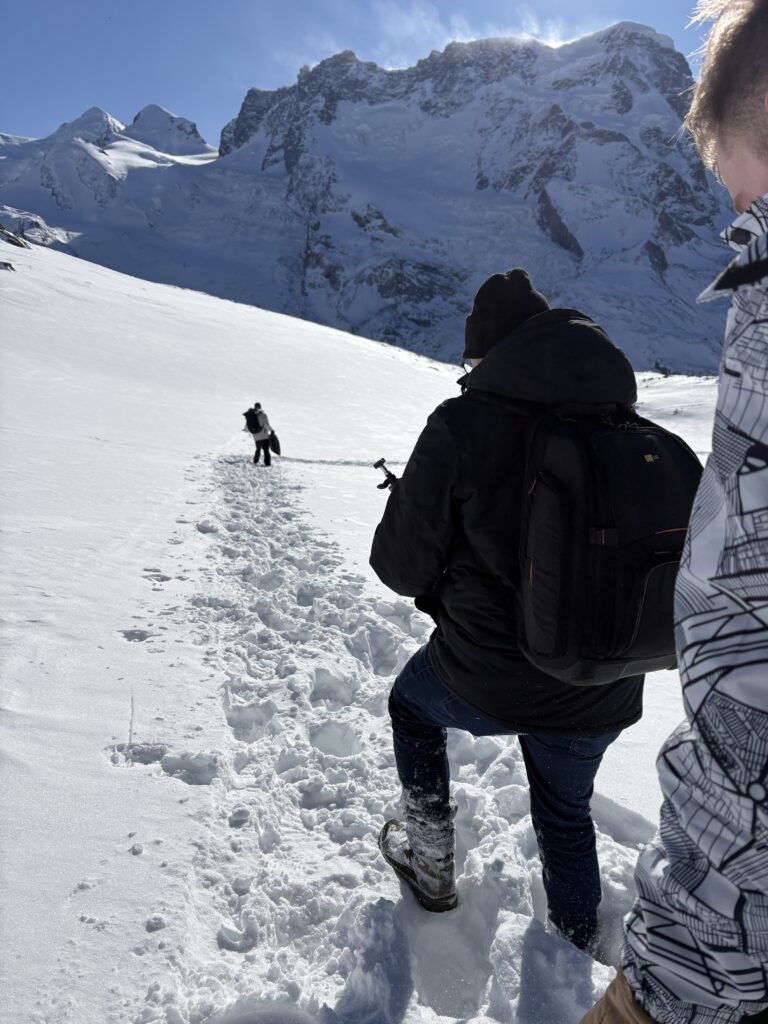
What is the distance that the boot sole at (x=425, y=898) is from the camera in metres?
2.19

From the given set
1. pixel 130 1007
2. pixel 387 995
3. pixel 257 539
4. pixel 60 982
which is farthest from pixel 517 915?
pixel 257 539

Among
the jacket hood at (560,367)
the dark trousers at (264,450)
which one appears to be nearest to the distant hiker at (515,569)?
the jacket hood at (560,367)

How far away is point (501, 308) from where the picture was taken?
187 centimetres

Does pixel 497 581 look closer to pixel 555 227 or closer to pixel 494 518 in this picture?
pixel 494 518

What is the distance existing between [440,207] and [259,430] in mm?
182934

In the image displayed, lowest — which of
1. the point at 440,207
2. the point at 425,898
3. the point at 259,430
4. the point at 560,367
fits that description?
the point at 425,898

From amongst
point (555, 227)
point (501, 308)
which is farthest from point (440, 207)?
point (501, 308)

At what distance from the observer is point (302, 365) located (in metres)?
29.7

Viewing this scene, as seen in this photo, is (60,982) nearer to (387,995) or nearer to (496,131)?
(387,995)

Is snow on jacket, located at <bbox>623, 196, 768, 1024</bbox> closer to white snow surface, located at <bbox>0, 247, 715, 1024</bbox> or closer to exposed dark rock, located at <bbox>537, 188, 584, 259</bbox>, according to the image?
white snow surface, located at <bbox>0, 247, 715, 1024</bbox>

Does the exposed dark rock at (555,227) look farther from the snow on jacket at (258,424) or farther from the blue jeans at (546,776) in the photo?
the blue jeans at (546,776)

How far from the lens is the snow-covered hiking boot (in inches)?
85.1

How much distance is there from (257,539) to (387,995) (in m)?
5.30

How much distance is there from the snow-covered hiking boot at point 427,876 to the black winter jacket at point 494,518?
2.53 feet
